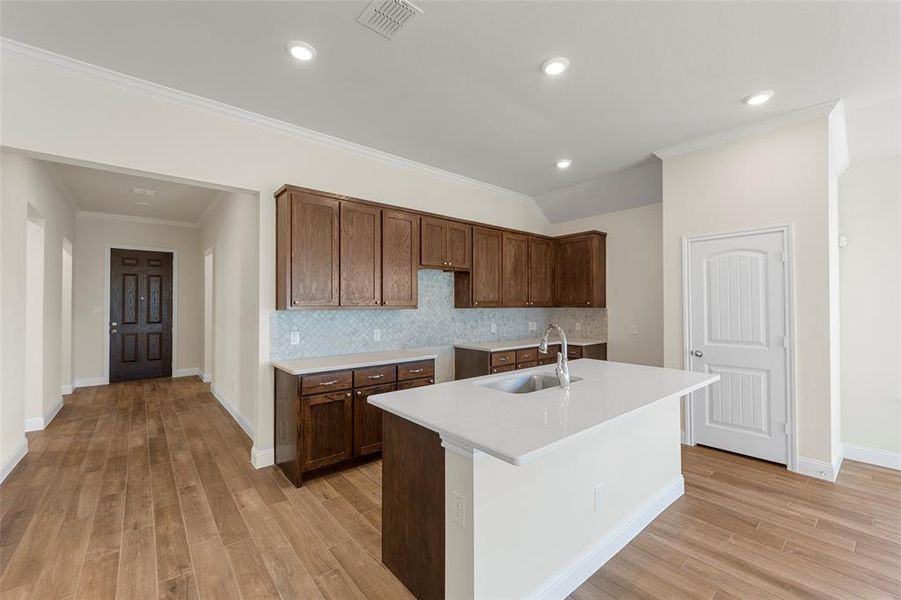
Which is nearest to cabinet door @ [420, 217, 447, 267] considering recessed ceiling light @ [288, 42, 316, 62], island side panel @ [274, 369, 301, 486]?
island side panel @ [274, 369, 301, 486]

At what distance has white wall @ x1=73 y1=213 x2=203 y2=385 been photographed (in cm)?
638

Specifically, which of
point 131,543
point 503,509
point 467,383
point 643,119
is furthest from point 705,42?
point 131,543

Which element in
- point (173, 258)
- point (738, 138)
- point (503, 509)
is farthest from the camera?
point (173, 258)

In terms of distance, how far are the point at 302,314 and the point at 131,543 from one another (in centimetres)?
189

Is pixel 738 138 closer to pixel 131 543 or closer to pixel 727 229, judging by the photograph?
pixel 727 229

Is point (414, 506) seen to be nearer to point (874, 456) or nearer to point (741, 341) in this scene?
point (741, 341)

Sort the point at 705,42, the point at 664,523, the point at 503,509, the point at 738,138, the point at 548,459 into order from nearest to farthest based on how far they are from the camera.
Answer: the point at 503,509 < the point at 548,459 < the point at 705,42 < the point at 664,523 < the point at 738,138

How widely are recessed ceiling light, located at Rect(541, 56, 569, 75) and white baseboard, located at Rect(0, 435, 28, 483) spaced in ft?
16.3

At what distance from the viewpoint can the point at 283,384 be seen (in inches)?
128

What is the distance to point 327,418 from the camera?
3.13m

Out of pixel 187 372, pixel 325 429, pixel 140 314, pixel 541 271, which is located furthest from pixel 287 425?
pixel 140 314

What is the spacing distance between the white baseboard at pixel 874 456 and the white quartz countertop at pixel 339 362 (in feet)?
12.7

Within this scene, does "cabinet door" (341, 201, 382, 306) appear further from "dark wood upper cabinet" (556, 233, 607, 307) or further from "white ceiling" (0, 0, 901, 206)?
"dark wood upper cabinet" (556, 233, 607, 307)

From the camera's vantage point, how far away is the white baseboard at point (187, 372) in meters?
7.21
